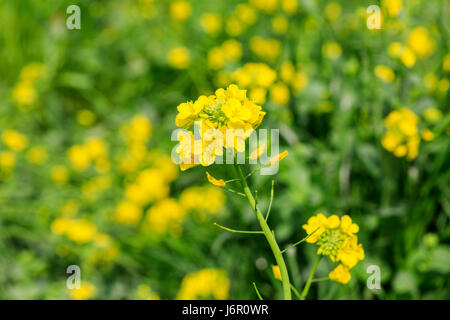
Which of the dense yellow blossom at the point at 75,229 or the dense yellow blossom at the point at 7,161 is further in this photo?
the dense yellow blossom at the point at 7,161

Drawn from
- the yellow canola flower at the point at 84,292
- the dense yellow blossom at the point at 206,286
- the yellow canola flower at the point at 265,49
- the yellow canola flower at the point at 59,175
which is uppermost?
the yellow canola flower at the point at 265,49

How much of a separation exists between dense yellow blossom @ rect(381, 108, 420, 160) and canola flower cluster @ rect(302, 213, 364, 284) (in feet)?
1.72

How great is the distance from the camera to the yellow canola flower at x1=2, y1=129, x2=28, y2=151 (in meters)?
1.82

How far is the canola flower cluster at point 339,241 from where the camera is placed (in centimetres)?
74

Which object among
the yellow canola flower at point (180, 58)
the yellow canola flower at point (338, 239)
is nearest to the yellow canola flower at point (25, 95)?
the yellow canola flower at point (180, 58)

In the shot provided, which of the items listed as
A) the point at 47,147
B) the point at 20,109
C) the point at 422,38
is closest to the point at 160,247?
the point at 47,147

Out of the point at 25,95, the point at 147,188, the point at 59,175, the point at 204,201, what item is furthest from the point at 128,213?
the point at 25,95

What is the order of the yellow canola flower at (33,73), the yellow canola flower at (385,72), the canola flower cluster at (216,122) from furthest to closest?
1. the yellow canola flower at (33,73)
2. the yellow canola flower at (385,72)
3. the canola flower cluster at (216,122)

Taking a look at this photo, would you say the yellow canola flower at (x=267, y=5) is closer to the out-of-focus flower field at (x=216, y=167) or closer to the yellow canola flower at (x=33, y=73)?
the out-of-focus flower field at (x=216, y=167)

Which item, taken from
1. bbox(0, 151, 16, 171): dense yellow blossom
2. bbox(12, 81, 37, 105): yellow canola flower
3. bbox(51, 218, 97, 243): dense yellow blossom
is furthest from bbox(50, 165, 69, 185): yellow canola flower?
bbox(12, 81, 37, 105): yellow canola flower

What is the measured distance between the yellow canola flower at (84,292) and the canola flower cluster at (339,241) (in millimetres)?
890
